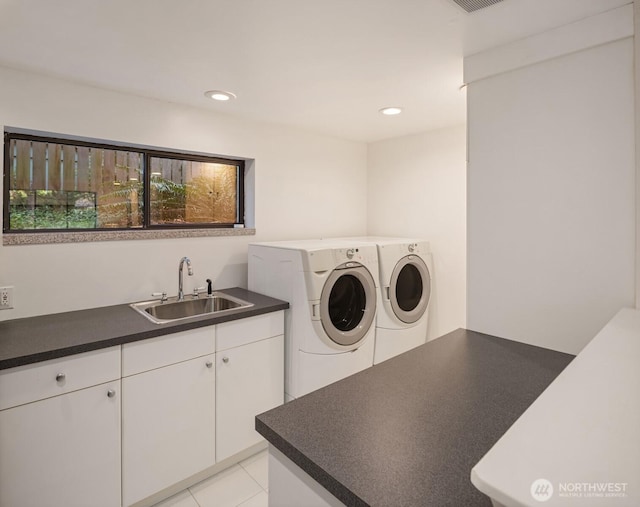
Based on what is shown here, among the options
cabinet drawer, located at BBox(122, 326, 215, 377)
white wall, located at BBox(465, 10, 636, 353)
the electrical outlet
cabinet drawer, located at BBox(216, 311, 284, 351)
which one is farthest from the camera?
cabinet drawer, located at BBox(216, 311, 284, 351)

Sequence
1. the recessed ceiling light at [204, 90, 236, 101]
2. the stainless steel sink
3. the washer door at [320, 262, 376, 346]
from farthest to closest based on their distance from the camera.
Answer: the washer door at [320, 262, 376, 346], the stainless steel sink, the recessed ceiling light at [204, 90, 236, 101]

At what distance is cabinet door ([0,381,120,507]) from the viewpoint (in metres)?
1.50

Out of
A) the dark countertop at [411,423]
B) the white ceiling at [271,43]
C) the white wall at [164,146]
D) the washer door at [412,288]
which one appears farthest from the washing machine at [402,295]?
the dark countertop at [411,423]

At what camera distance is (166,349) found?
6.20 feet

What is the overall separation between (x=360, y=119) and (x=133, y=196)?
1.73m

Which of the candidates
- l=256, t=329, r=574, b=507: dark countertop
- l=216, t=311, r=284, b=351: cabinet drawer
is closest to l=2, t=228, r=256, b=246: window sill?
l=216, t=311, r=284, b=351: cabinet drawer

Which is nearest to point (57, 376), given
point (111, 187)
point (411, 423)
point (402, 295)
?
point (111, 187)

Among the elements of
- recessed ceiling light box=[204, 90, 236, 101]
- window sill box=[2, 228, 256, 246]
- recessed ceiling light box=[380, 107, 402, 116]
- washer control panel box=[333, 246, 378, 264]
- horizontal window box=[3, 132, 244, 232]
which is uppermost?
recessed ceiling light box=[380, 107, 402, 116]

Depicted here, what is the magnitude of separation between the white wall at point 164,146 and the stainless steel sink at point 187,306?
0.11 meters

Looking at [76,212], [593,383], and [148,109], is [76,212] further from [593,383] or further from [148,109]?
[593,383]

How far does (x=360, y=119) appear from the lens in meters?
2.85

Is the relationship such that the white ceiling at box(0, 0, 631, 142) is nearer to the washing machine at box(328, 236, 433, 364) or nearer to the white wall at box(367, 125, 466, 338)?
the white wall at box(367, 125, 466, 338)

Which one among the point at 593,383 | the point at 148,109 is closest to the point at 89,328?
the point at 148,109

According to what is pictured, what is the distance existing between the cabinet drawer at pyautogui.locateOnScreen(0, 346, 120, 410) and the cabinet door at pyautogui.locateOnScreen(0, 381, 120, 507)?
31 millimetres
